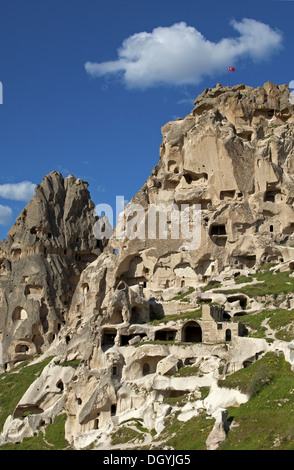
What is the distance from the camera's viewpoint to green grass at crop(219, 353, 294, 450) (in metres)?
31.3

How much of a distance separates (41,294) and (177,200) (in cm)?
2132

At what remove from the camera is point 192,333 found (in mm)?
54406

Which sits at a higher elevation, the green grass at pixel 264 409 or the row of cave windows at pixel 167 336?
the row of cave windows at pixel 167 336

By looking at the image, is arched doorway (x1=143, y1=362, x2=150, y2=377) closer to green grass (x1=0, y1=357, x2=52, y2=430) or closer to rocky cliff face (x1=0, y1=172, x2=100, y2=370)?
green grass (x1=0, y1=357, x2=52, y2=430)

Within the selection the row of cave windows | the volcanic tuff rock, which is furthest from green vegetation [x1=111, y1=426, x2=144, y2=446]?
the row of cave windows

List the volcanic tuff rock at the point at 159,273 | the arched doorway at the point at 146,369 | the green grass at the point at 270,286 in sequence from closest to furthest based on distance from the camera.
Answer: the volcanic tuff rock at the point at 159,273, the arched doorway at the point at 146,369, the green grass at the point at 270,286

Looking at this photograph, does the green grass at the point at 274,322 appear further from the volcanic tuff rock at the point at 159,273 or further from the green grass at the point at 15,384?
the green grass at the point at 15,384

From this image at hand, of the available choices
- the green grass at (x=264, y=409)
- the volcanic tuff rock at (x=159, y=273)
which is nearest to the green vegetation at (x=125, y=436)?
the volcanic tuff rock at (x=159, y=273)

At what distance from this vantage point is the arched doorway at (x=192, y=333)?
174 ft

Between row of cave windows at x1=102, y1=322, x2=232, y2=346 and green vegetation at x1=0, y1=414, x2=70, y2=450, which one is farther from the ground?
row of cave windows at x1=102, y1=322, x2=232, y2=346

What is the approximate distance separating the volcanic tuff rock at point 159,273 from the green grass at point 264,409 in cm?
133

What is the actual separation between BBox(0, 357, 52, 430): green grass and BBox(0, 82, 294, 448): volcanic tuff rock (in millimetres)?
2897
